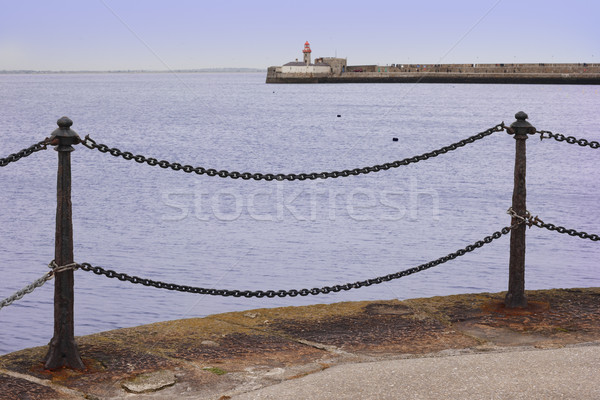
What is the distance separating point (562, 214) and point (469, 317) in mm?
17301

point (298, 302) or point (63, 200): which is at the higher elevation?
point (63, 200)

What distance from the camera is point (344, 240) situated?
16.9 meters

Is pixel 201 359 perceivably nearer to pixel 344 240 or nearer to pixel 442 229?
pixel 344 240

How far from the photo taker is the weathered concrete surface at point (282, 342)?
14.0 feet

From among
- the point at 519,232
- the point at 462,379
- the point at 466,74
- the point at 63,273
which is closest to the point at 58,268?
the point at 63,273

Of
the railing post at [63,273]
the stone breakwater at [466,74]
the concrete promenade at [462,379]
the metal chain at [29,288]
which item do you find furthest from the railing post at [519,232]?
the stone breakwater at [466,74]

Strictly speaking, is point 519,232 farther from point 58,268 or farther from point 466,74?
point 466,74

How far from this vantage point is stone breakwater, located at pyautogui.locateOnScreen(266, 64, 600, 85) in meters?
126

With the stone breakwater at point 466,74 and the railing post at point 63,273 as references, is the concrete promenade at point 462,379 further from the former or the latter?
the stone breakwater at point 466,74

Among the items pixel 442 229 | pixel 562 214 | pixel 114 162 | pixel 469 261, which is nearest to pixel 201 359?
pixel 469 261

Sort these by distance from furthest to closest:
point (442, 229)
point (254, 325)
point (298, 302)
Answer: point (442, 229) → point (298, 302) → point (254, 325)

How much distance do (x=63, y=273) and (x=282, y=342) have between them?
4.93 feet

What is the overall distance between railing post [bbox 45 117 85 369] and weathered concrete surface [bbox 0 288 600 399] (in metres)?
0.10

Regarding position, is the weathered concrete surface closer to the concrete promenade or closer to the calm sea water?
the concrete promenade
